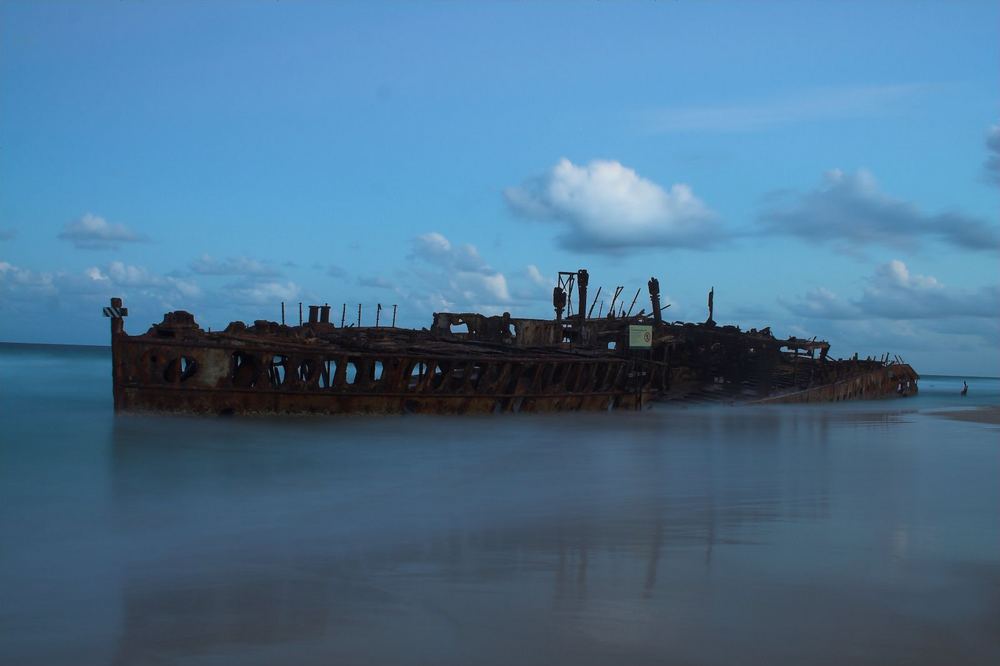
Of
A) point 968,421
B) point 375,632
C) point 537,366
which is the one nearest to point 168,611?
point 375,632

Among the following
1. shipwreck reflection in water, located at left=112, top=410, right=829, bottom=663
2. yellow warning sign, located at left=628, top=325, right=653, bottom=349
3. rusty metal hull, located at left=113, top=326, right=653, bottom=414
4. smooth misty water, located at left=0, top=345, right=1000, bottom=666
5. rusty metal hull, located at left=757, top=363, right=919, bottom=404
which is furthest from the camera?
rusty metal hull, located at left=757, top=363, right=919, bottom=404

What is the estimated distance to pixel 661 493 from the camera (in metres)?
12.3

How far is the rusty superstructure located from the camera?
21.4 metres

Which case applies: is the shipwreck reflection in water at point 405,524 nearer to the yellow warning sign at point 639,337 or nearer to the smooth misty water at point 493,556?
the smooth misty water at point 493,556

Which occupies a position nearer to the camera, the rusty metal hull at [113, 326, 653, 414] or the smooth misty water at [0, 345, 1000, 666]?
the smooth misty water at [0, 345, 1000, 666]

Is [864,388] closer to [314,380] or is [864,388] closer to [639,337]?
[639,337]

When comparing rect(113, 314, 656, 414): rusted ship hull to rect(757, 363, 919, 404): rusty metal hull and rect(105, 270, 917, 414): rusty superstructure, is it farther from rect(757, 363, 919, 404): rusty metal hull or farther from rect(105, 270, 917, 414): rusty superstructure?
rect(757, 363, 919, 404): rusty metal hull

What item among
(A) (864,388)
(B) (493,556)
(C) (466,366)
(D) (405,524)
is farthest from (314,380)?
(A) (864,388)

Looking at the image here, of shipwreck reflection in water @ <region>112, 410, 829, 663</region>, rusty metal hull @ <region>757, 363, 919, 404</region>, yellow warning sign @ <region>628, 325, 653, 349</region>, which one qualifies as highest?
yellow warning sign @ <region>628, 325, 653, 349</region>

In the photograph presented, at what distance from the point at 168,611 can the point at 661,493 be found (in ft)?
24.6

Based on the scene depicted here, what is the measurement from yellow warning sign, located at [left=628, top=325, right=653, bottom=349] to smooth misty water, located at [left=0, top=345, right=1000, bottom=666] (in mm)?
13892

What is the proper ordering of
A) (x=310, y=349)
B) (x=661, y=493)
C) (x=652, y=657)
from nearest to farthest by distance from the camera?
(x=652, y=657)
(x=661, y=493)
(x=310, y=349)

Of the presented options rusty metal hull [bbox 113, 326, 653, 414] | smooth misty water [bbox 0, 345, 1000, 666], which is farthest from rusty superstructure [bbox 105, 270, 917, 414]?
smooth misty water [bbox 0, 345, 1000, 666]

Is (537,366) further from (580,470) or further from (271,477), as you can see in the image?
(271,477)
